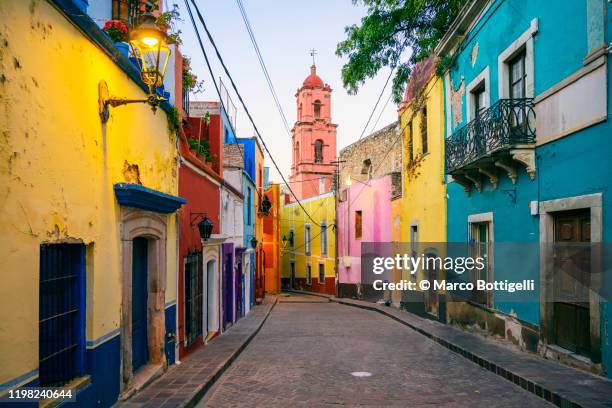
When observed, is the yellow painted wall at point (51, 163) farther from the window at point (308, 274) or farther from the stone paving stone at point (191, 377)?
the window at point (308, 274)

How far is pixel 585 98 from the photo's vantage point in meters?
7.84

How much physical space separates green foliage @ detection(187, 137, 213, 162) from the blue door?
370cm

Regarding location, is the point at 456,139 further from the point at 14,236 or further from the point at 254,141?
the point at 254,141

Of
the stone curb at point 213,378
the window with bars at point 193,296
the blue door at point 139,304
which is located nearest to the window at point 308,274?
the stone curb at point 213,378

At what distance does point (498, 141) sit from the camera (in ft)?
32.4

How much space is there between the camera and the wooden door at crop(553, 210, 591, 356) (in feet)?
26.6

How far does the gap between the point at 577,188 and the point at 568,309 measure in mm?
2059

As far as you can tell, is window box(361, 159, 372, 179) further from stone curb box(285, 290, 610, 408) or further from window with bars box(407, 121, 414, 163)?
stone curb box(285, 290, 610, 408)

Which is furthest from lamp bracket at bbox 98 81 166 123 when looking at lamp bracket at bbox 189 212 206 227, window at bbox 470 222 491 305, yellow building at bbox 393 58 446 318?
yellow building at bbox 393 58 446 318

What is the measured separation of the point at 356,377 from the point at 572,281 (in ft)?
12.7

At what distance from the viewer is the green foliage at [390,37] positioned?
1680 centimetres

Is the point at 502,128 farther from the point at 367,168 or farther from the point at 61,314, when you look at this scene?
the point at 367,168

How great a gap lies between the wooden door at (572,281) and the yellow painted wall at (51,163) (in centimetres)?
682

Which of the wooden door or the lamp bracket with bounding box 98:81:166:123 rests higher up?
the lamp bracket with bounding box 98:81:166:123
